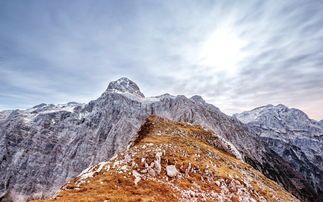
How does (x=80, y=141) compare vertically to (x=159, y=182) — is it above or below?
above

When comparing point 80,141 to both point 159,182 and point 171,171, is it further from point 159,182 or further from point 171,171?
point 159,182

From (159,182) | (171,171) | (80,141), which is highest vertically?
(80,141)

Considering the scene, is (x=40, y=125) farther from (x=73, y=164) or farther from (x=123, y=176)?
(x=123, y=176)

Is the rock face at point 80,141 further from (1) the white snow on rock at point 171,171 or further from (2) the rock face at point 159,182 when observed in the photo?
(1) the white snow on rock at point 171,171

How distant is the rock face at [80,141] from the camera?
14851 cm

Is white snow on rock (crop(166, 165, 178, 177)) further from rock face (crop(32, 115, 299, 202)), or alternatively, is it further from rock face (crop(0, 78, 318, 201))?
rock face (crop(0, 78, 318, 201))

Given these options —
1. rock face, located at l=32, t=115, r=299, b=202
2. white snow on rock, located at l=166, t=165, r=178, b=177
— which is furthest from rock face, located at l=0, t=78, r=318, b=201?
white snow on rock, located at l=166, t=165, r=178, b=177

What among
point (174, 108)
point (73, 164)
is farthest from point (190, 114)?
point (73, 164)

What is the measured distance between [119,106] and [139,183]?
177 m

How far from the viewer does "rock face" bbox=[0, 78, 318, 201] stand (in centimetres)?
14851

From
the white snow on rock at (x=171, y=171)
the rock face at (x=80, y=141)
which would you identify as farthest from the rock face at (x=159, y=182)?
the rock face at (x=80, y=141)

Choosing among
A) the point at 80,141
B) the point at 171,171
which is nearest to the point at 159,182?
the point at 171,171

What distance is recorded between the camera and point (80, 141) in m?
170

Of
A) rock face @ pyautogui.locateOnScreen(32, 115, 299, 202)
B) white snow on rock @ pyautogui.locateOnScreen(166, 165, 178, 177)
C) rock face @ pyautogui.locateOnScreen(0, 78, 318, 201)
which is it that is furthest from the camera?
rock face @ pyautogui.locateOnScreen(0, 78, 318, 201)
